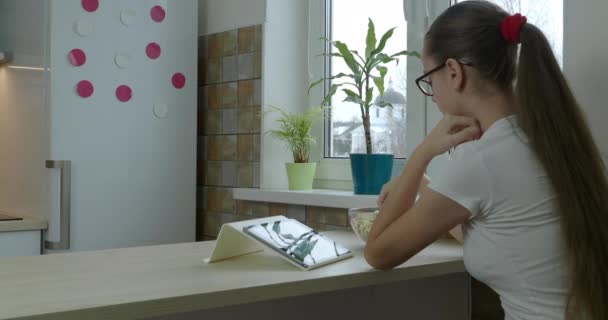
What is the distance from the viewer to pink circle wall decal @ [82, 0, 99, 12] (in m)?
2.50

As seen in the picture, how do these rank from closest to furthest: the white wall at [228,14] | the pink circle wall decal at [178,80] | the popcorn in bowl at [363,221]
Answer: the popcorn in bowl at [363,221] → the white wall at [228,14] → the pink circle wall decal at [178,80]

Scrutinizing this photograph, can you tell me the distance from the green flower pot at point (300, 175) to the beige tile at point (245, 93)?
1.15 ft

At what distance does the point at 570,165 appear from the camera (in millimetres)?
1113

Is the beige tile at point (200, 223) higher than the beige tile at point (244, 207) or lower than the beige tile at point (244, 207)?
lower

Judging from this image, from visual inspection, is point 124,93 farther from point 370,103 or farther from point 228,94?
point 370,103

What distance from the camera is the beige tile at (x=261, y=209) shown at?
258cm

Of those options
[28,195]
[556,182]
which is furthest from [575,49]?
[28,195]

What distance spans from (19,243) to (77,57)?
0.69 metres

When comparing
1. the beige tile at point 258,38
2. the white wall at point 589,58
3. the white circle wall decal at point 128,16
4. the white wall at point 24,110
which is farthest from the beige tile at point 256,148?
the white wall at point 589,58

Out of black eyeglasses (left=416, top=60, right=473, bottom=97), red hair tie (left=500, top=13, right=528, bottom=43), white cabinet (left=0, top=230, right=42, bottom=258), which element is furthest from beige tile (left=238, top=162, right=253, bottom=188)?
red hair tie (left=500, top=13, right=528, bottom=43)

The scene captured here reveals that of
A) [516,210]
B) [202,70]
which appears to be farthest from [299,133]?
[516,210]

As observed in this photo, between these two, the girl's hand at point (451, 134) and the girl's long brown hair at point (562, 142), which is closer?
the girl's long brown hair at point (562, 142)

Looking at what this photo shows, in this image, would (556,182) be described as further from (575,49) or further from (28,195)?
(28,195)

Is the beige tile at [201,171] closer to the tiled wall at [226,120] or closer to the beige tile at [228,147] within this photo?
the tiled wall at [226,120]
